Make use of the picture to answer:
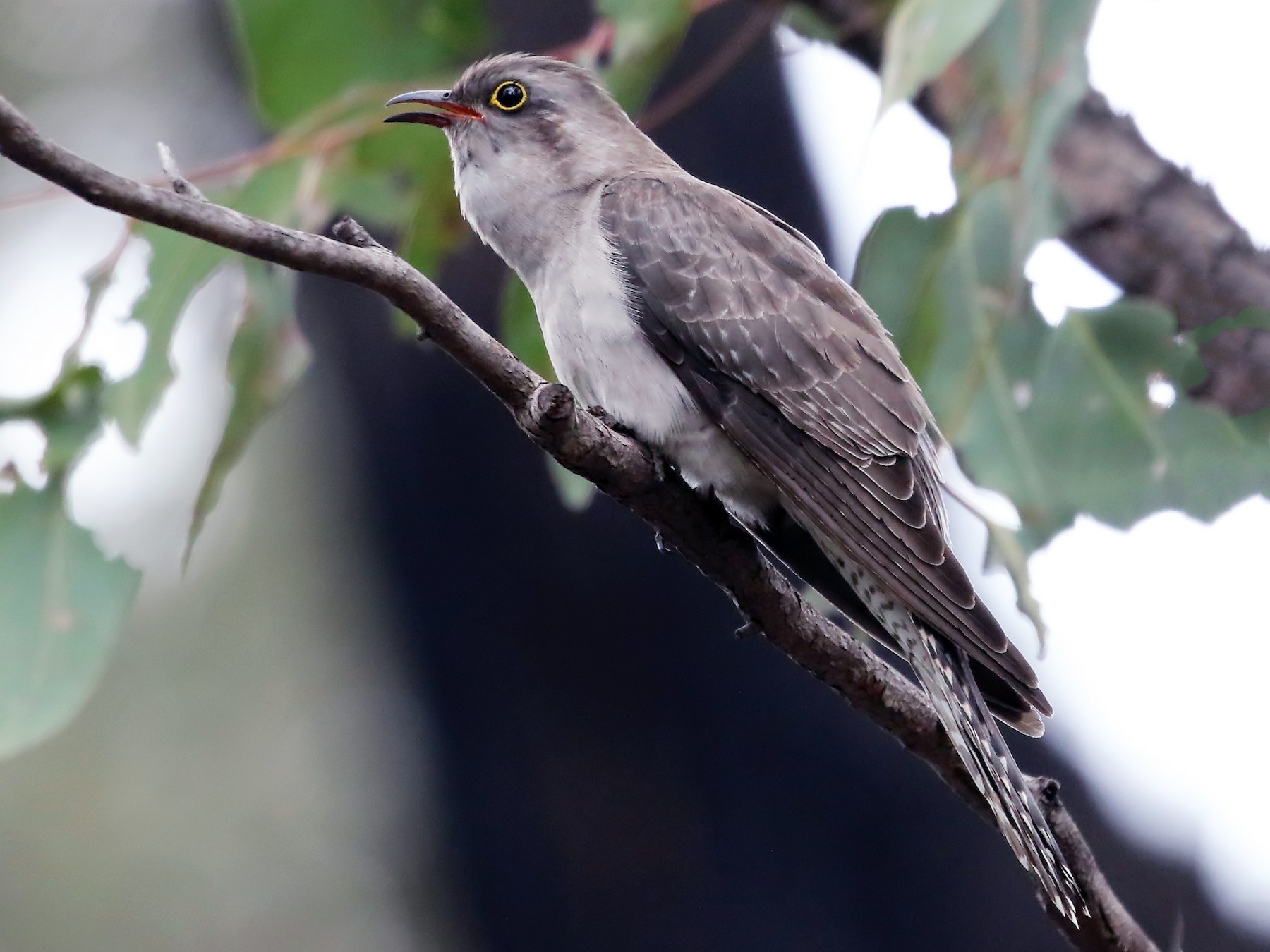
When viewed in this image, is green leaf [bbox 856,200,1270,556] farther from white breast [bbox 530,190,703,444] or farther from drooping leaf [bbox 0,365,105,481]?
drooping leaf [bbox 0,365,105,481]

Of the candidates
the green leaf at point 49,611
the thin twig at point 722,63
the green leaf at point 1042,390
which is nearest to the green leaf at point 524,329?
the thin twig at point 722,63

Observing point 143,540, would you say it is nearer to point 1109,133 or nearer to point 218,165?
point 218,165

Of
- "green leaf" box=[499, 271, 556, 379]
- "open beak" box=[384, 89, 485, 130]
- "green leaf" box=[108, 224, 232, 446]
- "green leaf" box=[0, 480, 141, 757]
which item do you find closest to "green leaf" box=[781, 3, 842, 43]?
"open beak" box=[384, 89, 485, 130]

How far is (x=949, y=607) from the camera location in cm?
200

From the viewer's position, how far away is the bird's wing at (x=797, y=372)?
211 cm

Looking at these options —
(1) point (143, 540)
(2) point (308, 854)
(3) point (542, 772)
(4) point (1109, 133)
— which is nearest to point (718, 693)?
(3) point (542, 772)

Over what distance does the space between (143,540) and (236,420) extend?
7.00 feet

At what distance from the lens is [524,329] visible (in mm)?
2803

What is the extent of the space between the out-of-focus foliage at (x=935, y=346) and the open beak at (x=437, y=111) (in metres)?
0.05

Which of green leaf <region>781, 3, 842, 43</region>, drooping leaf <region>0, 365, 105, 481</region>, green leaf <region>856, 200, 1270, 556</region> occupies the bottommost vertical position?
green leaf <region>856, 200, 1270, 556</region>

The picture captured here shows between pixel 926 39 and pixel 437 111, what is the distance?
4.00 ft

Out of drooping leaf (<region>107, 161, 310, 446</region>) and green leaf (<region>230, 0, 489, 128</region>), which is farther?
green leaf (<region>230, 0, 489, 128</region>)

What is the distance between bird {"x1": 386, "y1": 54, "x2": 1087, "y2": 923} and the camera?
208 cm

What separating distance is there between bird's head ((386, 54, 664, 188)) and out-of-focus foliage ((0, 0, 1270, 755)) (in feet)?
0.41
